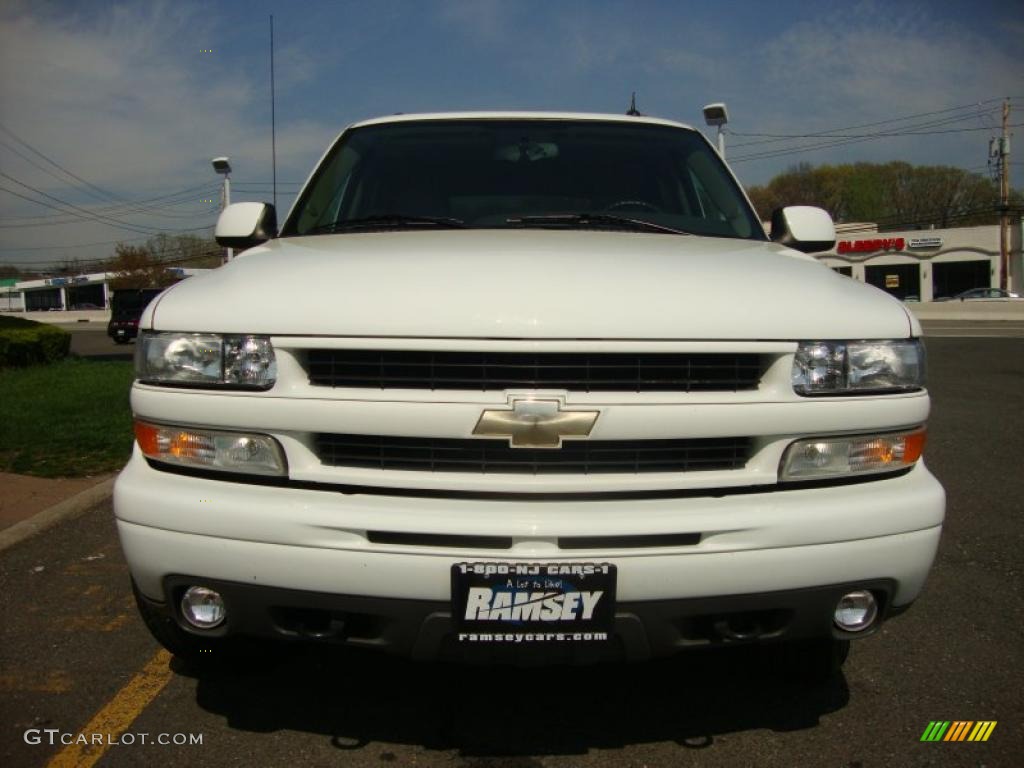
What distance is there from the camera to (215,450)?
2.31m

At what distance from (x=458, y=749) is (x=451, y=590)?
27.0 inches

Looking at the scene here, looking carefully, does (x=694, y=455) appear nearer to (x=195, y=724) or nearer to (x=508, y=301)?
(x=508, y=301)

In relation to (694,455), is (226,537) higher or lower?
lower

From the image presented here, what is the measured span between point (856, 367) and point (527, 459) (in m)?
0.91

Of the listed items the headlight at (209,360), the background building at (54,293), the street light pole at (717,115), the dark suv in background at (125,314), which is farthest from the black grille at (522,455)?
the background building at (54,293)

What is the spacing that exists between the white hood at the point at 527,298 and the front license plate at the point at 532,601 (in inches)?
22.1

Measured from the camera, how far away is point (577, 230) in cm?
307

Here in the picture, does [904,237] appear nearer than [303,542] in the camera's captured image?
No

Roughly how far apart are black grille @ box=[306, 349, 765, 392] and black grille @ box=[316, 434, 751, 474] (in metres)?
0.14

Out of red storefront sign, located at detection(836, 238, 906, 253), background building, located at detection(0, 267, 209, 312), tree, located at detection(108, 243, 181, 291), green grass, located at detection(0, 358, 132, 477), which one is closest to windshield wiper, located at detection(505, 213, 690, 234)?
green grass, located at detection(0, 358, 132, 477)

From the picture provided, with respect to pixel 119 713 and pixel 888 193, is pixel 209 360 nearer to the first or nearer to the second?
pixel 119 713

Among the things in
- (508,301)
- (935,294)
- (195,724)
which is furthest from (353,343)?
(935,294)

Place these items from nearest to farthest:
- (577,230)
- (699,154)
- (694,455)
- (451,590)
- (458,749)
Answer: (451,590), (694,455), (458,749), (577,230), (699,154)

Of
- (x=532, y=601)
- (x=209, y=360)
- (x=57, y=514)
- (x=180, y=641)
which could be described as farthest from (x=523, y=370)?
(x=57, y=514)
